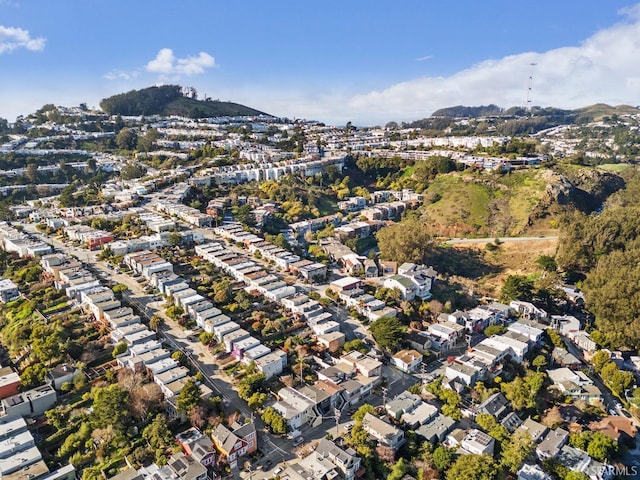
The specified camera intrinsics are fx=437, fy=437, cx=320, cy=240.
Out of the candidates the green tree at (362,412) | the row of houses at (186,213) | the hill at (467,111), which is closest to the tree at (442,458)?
the green tree at (362,412)

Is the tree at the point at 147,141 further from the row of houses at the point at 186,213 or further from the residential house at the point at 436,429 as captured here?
the residential house at the point at 436,429

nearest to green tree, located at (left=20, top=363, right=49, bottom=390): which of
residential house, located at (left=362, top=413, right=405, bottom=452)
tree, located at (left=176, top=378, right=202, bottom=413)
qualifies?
tree, located at (left=176, top=378, right=202, bottom=413)

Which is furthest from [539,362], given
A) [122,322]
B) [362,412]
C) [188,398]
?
[122,322]

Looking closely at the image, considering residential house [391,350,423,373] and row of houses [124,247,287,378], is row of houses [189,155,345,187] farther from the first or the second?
residential house [391,350,423,373]

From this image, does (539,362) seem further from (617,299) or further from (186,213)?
(186,213)

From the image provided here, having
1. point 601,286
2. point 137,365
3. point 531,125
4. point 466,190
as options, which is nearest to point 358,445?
point 137,365

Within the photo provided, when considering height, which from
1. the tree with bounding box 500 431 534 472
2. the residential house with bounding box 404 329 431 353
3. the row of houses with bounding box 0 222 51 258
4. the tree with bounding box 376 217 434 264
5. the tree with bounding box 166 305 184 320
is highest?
the row of houses with bounding box 0 222 51 258

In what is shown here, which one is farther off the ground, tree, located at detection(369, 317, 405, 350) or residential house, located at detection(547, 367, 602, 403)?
tree, located at detection(369, 317, 405, 350)
